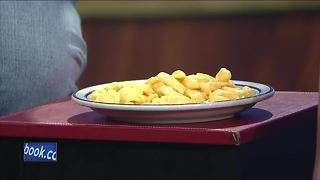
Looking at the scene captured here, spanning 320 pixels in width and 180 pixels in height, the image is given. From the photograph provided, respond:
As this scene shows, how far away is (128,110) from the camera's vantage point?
35.4 inches

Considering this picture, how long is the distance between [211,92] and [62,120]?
0.23 metres

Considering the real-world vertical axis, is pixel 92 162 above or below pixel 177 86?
below

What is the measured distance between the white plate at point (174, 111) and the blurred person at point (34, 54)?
42 centimetres

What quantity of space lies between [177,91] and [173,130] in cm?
9

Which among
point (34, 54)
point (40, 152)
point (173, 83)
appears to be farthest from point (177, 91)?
point (34, 54)

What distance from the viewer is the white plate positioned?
89 centimetres

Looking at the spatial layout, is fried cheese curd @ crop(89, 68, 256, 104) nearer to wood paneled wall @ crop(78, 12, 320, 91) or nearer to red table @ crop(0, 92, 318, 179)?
red table @ crop(0, 92, 318, 179)

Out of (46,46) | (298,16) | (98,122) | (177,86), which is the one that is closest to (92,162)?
(98,122)

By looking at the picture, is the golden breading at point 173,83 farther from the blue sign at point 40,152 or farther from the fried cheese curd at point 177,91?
the blue sign at point 40,152

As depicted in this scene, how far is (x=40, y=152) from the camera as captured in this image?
97 cm

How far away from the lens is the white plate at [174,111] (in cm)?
89

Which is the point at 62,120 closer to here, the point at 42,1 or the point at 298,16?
the point at 42,1

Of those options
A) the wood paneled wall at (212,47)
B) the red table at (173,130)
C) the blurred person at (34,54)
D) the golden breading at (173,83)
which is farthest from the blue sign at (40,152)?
the wood paneled wall at (212,47)

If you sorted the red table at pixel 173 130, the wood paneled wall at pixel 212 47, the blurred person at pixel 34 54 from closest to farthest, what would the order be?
1. the red table at pixel 173 130
2. the blurred person at pixel 34 54
3. the wood paneled wall at pixel 212 47
